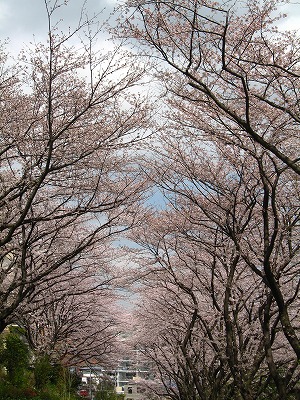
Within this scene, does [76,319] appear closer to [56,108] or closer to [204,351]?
[204,351]

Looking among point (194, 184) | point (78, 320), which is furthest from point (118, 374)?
point (194, 184)

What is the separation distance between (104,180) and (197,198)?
7.54ft

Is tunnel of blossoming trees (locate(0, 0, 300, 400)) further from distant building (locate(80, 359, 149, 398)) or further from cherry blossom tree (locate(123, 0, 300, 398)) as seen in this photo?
distant building (locate(80, 359, 149, 398))

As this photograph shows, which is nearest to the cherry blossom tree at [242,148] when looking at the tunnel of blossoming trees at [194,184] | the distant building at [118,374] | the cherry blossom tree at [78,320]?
the tunnel of blossoming trees at [194,184]

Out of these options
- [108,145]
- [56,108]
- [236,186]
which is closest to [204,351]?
[236,186]

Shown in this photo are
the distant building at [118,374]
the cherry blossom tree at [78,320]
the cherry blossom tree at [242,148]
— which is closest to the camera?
the cherry blossom tree at [242,148]

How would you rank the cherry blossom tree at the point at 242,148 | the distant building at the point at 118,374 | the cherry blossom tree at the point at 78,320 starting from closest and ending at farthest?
the cherry blossom tree at the point at 242,148
the cherry blossom tree at the point at 78,320
the distant building at the point at 118,374

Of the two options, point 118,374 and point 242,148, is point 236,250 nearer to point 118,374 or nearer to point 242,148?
point 242,148

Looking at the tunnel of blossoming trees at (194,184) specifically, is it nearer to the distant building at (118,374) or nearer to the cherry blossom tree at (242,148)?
the cherry blossom tree at (242,148)

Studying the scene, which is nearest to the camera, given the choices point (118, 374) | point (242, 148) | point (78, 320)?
point (242, 148)

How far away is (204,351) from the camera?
14.0 meters

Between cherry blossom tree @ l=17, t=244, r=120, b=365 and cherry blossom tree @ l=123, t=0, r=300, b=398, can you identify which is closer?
cherry blossom tree @ l=123, t=0, r=300, b=398

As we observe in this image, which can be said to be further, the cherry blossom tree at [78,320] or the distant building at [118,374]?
the distant building at [118,374]

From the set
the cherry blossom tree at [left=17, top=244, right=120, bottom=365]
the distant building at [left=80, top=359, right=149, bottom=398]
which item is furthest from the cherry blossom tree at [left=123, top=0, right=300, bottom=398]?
the distant building at [left=80, top=359, right=149, bottom=398]
